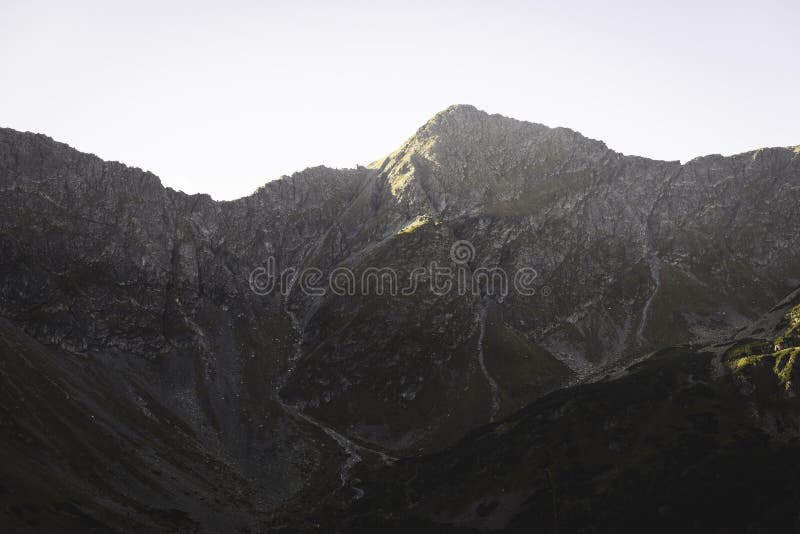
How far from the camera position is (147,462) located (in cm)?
14238

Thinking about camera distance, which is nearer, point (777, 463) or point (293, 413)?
point (777, 463)

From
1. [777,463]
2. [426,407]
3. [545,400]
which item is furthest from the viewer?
[426,407]

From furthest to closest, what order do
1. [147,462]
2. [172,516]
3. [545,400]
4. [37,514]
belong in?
[545,400] → [147,462] → [172,516] → [37,514]

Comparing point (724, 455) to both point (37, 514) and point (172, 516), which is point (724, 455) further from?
point (37, 514)

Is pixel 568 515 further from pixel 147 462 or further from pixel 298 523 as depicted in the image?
pixel 147 462

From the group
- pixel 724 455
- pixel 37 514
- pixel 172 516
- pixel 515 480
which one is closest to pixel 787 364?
pixel 724 455

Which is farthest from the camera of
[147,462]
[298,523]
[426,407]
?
[426,407]

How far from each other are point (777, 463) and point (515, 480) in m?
48.6

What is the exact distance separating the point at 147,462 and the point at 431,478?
65.4 meters

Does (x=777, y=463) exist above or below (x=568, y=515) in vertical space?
above

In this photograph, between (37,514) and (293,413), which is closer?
(37,514)

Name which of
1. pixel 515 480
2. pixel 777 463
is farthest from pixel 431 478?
pixel 777 463

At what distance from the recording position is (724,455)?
108125 millimetres

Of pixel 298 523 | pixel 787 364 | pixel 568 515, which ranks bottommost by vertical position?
pixel 298 523
